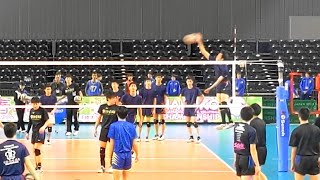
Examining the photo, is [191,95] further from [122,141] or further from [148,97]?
[122,141]

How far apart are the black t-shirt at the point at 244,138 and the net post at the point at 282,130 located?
3.58 metres

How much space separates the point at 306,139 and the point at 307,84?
15.5 m

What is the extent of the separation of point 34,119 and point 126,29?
15380 mm

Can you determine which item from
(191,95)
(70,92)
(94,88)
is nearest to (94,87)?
(94,88)

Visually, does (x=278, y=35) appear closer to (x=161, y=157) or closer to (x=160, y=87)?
(x=160, y=87)

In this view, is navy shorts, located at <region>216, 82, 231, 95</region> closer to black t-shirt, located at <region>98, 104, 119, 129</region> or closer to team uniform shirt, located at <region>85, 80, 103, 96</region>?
team uniform shirt, located at <region>85, 80, 103, 96</region>

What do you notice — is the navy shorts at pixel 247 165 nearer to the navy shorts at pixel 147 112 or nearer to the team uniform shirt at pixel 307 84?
the navy shorts at pixel 147 112

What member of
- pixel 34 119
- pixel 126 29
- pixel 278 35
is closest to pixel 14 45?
pixel 126 29

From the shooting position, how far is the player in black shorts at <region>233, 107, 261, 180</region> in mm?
8047

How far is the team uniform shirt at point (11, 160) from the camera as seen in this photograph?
673 cm

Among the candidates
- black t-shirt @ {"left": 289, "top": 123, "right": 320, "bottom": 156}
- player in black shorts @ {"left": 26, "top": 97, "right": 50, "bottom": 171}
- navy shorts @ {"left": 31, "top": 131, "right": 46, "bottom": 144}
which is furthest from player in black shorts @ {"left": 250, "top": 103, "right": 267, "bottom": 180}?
navy shorts @ {"left": 31, "top": 131, "right": 46, "bottom": 144}

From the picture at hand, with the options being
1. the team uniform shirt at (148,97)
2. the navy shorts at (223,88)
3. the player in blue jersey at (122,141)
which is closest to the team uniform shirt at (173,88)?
the navy shorts at (223,88)

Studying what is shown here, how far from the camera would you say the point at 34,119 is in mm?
10891

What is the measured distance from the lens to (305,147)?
8.27m
